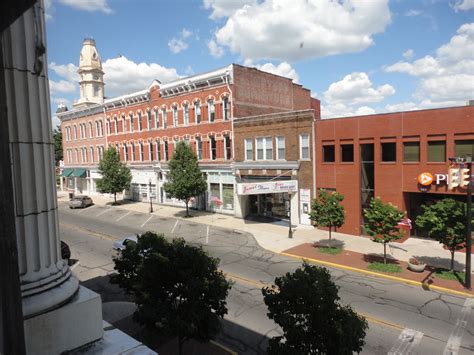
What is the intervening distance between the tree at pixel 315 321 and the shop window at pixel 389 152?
17554 mm

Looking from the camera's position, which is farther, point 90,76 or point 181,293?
point 90,76

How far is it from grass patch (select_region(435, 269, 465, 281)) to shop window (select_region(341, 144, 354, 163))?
32.7 ft

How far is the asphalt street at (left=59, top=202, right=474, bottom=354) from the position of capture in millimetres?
10539

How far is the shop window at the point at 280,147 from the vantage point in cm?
2823

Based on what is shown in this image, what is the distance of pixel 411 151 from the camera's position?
2188cm

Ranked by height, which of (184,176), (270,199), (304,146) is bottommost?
(270,199)

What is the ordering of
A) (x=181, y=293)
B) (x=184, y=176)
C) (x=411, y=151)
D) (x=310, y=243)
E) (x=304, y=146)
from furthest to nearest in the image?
(x=184, y=176)
(x=304, y=146)
(x=310, y=243)
(x=411, y=151)
(x=181, y=293)

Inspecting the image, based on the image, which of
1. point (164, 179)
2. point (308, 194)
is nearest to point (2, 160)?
point (308, 194)

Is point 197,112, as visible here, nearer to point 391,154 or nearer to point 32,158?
point 391,154

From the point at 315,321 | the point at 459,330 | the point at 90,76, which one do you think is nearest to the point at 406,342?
the point at 459,330

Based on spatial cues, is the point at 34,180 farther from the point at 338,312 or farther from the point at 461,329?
the point at 461,329

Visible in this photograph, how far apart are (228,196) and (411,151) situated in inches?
655

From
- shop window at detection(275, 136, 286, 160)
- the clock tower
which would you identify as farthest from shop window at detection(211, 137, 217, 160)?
the clock tower

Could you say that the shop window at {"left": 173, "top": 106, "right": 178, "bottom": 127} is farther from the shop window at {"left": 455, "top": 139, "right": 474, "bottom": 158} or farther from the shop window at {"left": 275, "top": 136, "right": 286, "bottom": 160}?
the shop window at {"left": 455, "top": 139, "right": 474, "bottom": 158}
